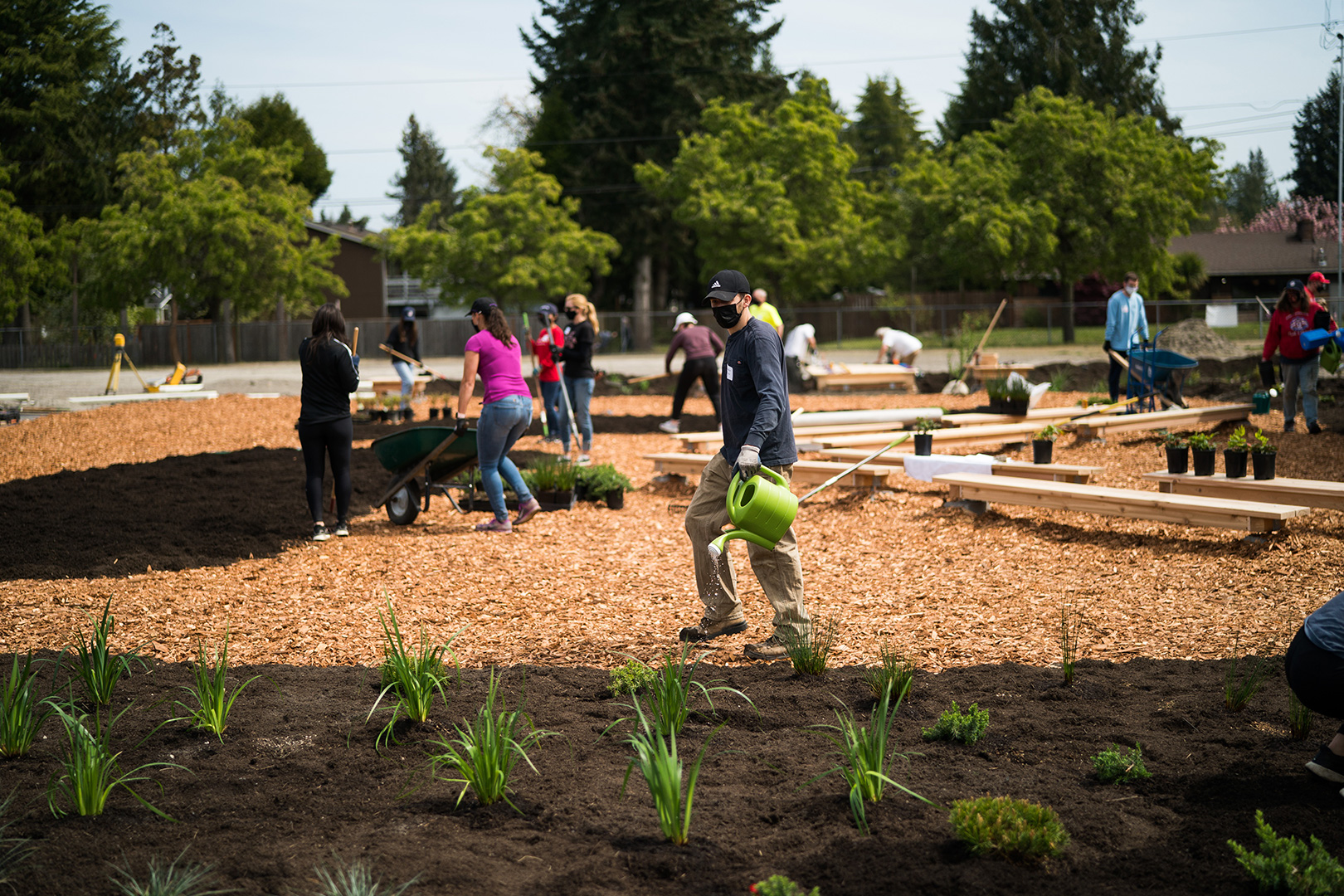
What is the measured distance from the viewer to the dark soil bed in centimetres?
290

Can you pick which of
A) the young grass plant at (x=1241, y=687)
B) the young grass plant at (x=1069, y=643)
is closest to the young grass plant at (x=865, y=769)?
the young grass plant at (x=1069, y=643)

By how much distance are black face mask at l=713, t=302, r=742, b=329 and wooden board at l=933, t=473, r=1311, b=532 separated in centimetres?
364

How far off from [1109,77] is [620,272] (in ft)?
85.7

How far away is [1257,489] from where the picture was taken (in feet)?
24.8

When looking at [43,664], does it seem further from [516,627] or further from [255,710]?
[516,627]

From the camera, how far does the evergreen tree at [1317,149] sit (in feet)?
73.4

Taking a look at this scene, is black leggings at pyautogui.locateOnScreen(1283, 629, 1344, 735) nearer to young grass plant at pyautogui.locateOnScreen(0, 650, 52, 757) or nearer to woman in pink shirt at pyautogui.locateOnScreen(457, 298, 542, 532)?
young grass plant at pyautogui.locateOnScreen(0, 650, 52, 757)

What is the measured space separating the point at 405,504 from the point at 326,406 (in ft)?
4.44

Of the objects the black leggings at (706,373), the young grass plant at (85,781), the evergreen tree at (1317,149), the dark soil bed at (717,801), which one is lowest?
the dark soil bed at (717,801)

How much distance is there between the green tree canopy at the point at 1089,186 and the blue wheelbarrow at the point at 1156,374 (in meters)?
26.9

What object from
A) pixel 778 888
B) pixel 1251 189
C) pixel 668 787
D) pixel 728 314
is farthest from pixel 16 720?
pixel 1251 189

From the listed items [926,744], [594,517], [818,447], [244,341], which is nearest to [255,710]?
[926,744]

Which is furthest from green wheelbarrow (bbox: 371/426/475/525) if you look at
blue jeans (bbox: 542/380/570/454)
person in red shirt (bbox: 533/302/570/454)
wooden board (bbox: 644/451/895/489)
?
blue jeans (bbox: 542/380/570/454)

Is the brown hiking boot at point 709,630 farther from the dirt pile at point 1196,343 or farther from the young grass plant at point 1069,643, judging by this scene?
the dirt pile at point 1196,343
